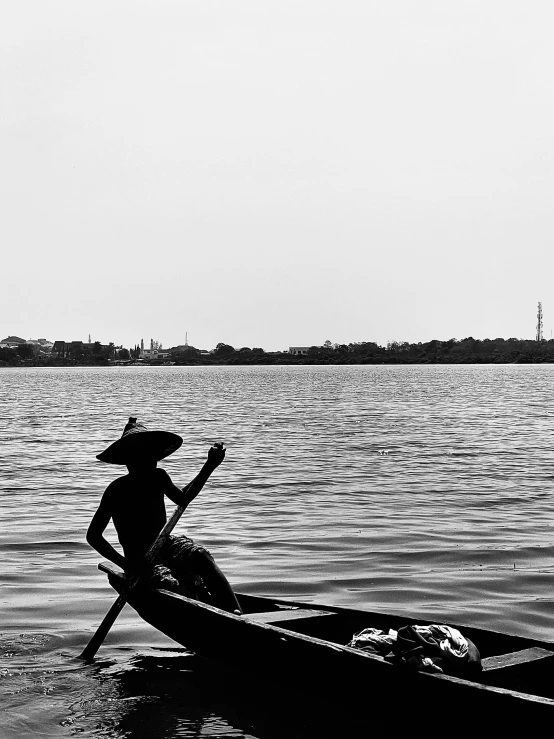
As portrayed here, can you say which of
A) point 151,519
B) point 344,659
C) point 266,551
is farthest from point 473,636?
point 266,551

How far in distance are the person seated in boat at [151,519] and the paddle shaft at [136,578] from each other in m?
0.08

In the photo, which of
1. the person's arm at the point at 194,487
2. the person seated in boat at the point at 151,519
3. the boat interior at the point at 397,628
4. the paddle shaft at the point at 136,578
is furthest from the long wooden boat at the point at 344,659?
the person's arm at the point at 194,487

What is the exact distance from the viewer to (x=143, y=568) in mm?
8008

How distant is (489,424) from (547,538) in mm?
24600

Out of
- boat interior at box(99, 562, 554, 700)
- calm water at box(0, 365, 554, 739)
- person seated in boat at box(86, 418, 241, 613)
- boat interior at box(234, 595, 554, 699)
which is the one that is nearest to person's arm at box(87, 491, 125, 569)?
person seated in boat at box(86, 418, 241, 613)

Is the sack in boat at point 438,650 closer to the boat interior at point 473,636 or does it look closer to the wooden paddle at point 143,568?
the boat interior at point 473,636

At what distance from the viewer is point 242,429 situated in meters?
36.6

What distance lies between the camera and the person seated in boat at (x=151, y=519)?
7.99 m

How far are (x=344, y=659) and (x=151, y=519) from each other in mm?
2517

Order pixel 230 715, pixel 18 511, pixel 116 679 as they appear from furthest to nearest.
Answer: pixel 18 511, pixel 116 679, pixel 230 715

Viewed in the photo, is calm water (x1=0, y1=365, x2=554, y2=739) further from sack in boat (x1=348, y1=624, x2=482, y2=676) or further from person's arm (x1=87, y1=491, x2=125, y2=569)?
sack in boat (x1=348, y1=624, x2=482, y2=676)

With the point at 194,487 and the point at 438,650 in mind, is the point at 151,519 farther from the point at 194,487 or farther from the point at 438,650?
the point at 438,650

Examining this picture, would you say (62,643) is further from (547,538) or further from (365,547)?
(547,538)

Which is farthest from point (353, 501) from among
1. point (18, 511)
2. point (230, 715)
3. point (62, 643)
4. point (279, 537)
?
point (230, 715)
